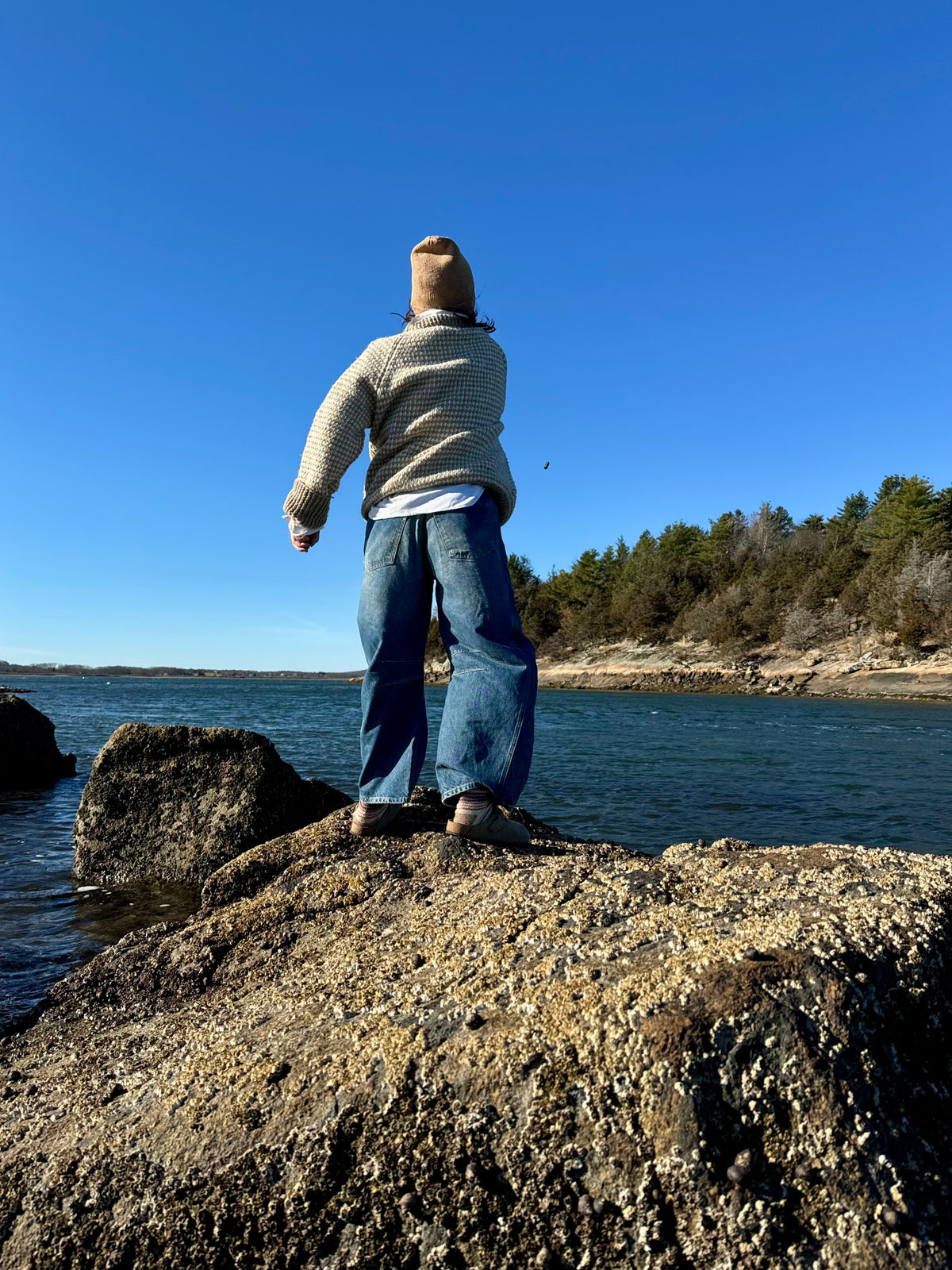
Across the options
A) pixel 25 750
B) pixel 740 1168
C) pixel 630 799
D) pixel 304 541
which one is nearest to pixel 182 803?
pixel 304 541

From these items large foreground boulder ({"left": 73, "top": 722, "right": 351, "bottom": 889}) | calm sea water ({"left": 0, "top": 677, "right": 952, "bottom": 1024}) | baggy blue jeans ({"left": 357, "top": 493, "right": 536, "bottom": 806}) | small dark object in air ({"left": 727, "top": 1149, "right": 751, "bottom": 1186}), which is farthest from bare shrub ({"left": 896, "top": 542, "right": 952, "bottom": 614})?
small dark object in air ({"left": 727, "top": 1149, "right": 751, "bottom": 1186})

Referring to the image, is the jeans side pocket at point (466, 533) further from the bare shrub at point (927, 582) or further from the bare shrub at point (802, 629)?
the bare shrub at point (802, 629)

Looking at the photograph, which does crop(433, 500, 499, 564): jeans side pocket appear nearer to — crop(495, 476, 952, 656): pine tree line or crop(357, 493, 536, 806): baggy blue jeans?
crop(357, 493, 536, 806): baggy blue jeans

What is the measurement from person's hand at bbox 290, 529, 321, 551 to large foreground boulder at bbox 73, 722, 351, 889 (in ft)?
8.25

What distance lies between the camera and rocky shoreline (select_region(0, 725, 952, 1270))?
4.73ft

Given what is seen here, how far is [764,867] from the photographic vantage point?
98.1 inches

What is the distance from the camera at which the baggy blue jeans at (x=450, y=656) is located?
3.11 meters

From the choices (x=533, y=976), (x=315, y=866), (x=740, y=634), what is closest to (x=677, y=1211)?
(x=533, y=976)

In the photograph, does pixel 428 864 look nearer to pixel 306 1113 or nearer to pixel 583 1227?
pixel 306 1113

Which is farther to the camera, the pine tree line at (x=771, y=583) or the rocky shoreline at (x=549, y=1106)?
the pine tree line at (x=771, y=583)

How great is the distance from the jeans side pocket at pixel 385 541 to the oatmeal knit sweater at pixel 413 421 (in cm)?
13

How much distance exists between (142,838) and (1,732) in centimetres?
682

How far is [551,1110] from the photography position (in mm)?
1539

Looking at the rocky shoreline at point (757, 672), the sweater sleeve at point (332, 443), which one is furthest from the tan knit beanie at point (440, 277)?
the rocky shoreline at point (757, 672)
